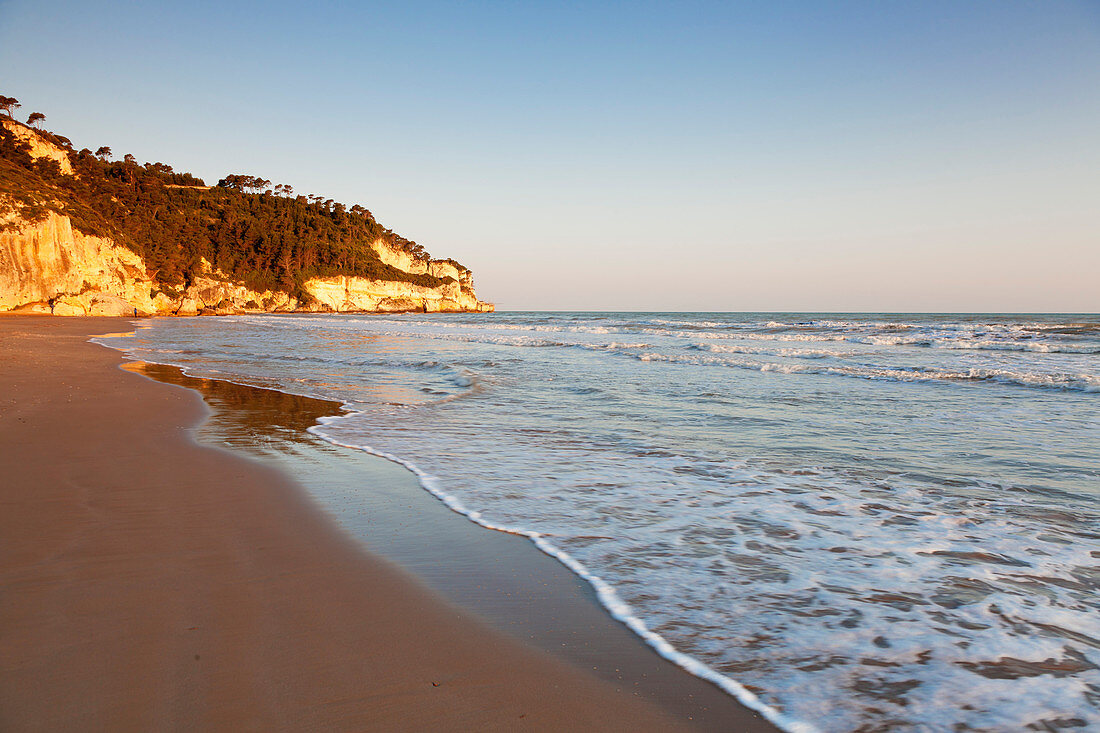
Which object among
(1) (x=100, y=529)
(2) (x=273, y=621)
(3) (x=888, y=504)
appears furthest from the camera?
(3) (x=888, y=504)

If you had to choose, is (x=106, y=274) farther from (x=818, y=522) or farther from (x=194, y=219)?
(x=818, y=522)

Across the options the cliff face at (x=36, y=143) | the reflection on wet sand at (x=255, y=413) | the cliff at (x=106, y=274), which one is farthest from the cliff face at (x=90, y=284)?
the reflection on wet sand at (x=255, y=413)

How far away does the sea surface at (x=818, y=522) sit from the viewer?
197 cm

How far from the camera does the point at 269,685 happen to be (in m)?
1.79

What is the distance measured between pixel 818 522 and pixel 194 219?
339 ft

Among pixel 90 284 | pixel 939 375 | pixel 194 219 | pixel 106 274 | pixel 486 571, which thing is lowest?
pixel 486 571

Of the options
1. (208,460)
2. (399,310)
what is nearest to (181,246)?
(399,310)

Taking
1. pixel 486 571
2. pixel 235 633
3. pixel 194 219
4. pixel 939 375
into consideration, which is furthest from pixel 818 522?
pixel 194 219

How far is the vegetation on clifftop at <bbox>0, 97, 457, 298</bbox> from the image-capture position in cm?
5050

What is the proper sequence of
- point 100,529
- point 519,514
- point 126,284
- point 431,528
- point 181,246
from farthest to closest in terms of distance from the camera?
1. point 181,246
2. point 126,284
3. point 519,514
4. point 431,528
5. point 100,529

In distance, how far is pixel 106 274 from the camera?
48.6 metres

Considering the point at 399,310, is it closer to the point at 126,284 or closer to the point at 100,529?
the point at 126,284

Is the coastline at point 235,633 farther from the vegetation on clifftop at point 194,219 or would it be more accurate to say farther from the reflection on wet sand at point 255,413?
the vegetation on clifftop at point 194,219

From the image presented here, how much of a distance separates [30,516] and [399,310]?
4518 inches
